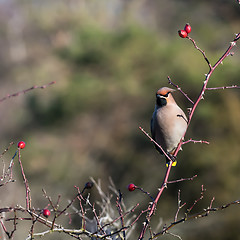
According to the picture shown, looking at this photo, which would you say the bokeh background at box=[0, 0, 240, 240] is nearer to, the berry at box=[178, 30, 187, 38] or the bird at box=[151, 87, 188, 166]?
the bird at box=[151, 87, 188, 166]

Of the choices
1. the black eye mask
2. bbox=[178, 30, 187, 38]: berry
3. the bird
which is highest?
the black eye mask

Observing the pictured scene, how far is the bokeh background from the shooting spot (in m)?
11.0

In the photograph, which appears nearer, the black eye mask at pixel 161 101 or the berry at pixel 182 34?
the berry at pixel 182 34

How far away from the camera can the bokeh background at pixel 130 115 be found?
36.1 ft

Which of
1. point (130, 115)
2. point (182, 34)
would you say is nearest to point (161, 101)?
point (182, 34)

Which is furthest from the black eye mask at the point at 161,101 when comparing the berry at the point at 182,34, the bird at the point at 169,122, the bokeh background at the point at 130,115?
the bokeh background at the point at 130,115

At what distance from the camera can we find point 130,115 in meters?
15.2

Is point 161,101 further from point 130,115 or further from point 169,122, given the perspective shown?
point 130,115

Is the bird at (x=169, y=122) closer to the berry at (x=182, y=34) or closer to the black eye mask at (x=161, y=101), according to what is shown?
the black eye mask at (x=161, y=101)

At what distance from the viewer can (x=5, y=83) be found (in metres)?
22.5

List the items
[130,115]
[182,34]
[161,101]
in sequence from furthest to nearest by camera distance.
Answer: [130,115] → [161,101] → [182,34]

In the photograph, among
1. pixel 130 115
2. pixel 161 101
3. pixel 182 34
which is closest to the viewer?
pixel 182 34

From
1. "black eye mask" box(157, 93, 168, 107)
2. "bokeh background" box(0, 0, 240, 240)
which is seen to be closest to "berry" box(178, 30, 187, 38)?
"black eye mask" box(157, 93, 168, 107)

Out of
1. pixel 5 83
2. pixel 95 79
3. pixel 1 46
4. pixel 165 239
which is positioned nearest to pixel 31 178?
pixel 95 79
